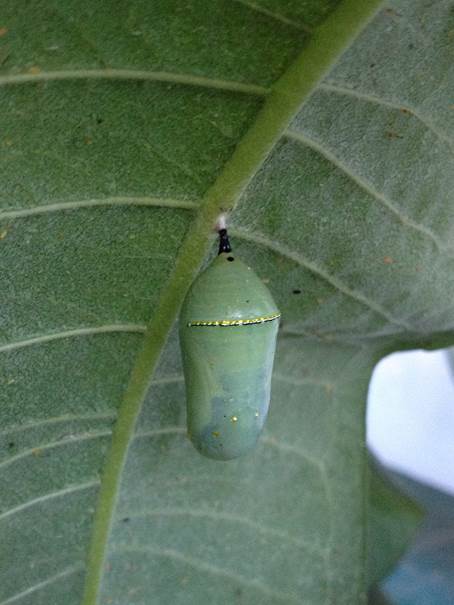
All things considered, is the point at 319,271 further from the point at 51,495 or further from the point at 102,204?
the point at 51,495

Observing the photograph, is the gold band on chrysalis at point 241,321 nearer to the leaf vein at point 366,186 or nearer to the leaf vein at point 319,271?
the leaf vein at point 319,271

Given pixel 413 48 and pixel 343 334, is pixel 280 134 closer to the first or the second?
pixel 413 48

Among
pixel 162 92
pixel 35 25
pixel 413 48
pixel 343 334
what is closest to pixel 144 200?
pixel 162 92

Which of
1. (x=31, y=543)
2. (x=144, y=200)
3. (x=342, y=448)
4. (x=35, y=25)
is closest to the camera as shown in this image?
(x=35, y=25)

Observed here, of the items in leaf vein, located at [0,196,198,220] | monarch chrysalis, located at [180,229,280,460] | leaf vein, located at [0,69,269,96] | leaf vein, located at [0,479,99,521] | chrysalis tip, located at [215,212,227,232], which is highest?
leaf vein, located at [0,69,269,96]

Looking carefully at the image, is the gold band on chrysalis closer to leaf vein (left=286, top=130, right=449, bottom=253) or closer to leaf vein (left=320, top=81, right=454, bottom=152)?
leaf vein (left=286, top=130, right=449, bottom=253)

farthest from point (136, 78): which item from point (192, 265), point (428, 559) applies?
point (428, 559)

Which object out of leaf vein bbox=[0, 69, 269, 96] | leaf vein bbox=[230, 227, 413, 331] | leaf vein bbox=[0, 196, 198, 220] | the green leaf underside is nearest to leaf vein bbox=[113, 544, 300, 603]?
the green leaf underside
